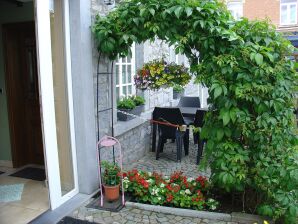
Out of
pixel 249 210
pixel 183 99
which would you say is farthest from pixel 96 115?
pixel 183 99

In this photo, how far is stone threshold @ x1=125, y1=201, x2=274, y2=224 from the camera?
329cm

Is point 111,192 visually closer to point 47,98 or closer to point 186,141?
point 47,98

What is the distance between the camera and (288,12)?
15.9 m

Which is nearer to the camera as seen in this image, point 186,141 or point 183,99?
point 186,141

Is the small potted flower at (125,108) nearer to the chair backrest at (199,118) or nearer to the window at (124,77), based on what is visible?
the window at (124,77)

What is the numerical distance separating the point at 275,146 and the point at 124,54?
2.17 meters

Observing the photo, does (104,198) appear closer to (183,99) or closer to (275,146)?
(275,146)

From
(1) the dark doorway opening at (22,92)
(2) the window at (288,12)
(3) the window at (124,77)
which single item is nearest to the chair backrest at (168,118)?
(3) the window at (124,77)

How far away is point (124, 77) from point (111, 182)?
242 cm

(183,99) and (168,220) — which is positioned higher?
(183,99)

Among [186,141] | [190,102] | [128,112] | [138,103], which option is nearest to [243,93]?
[128,112]

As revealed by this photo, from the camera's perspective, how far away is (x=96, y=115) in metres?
4.09

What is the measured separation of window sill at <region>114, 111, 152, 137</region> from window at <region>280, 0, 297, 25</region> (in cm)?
1286

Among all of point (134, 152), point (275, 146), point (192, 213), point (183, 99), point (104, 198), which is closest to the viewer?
point (275, 146)
